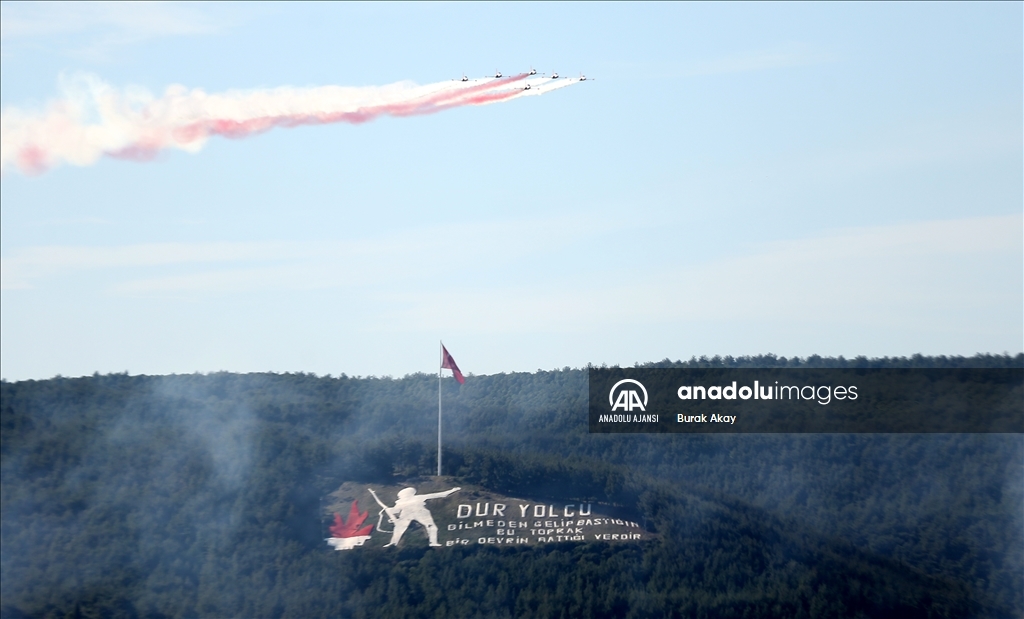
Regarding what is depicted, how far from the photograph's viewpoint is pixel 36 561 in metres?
86.2

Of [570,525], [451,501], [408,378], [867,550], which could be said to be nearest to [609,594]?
[570,525]

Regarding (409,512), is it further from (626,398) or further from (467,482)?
(626,398)

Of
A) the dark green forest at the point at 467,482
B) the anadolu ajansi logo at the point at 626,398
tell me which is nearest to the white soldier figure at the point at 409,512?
the dark green forest at the point at 467,482

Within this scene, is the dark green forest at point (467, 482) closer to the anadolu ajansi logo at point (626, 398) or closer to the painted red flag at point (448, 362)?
the anadolu ajansi logo at point (626, 398)

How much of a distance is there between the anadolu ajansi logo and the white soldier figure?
1325 cm

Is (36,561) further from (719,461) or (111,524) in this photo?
(719,461)

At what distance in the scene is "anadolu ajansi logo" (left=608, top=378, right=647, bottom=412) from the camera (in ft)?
297

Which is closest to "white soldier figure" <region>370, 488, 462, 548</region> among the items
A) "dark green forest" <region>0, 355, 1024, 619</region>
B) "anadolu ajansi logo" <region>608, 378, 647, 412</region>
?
"dark green forest" <region>0, 355, 1024, 619</region>

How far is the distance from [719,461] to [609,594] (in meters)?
29.7

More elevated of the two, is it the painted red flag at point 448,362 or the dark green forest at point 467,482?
the painted red flag at point 448,362

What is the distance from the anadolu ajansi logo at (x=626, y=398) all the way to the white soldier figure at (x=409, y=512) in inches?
522

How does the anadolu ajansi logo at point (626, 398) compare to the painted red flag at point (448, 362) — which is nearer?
the painted red flag at point (448, 362)

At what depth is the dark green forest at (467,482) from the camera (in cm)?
8538

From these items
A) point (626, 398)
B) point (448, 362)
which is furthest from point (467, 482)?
point (626, 398)
